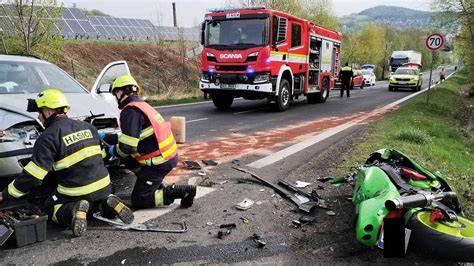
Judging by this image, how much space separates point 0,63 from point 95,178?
2850mm

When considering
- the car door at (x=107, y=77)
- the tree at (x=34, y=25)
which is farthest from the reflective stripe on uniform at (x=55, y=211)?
the tree at (x=34, y=25)

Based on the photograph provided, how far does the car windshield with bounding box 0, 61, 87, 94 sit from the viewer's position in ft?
17.3

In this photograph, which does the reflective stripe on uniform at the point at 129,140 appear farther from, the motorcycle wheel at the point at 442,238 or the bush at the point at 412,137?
the bush at the point at 412,137

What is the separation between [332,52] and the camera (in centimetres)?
1798

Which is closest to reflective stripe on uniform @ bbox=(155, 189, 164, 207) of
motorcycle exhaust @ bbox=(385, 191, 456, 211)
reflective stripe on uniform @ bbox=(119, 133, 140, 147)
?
reflective stripe on uniform @ bbox=(119, 133, 140, 147)

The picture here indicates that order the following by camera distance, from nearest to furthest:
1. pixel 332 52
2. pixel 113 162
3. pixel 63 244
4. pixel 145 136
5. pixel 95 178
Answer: pixel 63 244
pixel 95 178
pixel 145 136
pixel 113 162
pixel 332 52

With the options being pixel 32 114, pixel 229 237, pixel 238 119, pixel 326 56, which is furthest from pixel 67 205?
pixel 326 56

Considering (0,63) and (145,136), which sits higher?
(0,63)

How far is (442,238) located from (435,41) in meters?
13.4

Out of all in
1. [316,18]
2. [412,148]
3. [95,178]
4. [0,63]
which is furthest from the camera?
[316,18]

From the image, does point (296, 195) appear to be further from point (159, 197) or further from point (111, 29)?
point (111, 29)

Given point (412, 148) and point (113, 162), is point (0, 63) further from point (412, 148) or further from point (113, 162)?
point (412, 148)

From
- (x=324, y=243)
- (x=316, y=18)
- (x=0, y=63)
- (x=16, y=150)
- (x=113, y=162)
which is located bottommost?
(x=324, y=243)

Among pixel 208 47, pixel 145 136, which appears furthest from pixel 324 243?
pixel 208 47
